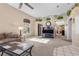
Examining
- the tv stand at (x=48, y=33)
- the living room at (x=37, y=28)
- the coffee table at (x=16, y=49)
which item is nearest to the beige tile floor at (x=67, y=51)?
the living room at (x=37, y=28)

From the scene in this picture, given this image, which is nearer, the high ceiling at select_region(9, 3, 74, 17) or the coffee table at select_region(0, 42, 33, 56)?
the coffee table at select_region(0, 42, 33, 56)

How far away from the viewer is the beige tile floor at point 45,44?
287 centimetres

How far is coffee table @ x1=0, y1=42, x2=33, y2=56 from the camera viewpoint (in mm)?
2748

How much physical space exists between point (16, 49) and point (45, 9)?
1261 millimetres

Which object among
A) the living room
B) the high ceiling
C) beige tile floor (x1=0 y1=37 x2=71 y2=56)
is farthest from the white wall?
beige tile floor (x1=0 y1=37 x2=71 y2=56)

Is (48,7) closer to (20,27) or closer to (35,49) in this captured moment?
(20,27)

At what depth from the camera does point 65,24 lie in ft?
9.58

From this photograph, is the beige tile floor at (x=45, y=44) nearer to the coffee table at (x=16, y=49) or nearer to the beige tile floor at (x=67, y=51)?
the beige tile floor at (x=67, y=51)

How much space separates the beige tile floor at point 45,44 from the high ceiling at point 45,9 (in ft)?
2.19

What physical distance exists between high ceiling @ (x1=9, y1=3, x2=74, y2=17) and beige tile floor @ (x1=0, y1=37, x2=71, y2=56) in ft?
2.19

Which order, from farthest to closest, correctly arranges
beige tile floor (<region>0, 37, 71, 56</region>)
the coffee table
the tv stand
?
the tv stand, beige tile floor (<region>0, 37, 71, 56</region>), the coffee table

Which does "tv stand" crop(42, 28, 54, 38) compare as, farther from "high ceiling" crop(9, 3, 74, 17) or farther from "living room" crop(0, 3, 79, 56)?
"high ceiling" crop(9, 3, 74, 17)

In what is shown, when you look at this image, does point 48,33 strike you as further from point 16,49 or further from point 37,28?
point 16,49

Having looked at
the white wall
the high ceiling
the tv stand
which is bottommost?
the tv stand
